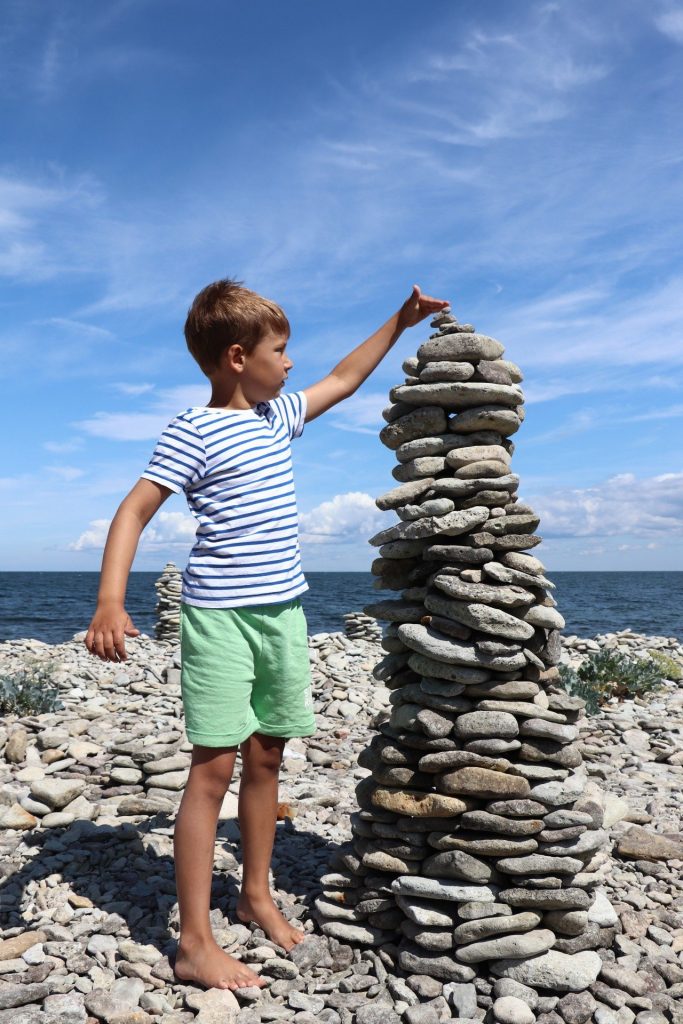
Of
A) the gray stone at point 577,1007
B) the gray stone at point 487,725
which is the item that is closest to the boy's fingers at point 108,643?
the gray stone at point 487,725

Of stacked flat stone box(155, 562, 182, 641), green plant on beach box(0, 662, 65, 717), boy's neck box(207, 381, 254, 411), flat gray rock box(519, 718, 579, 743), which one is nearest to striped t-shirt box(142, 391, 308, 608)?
boy's neck box(207, 381, 254, 411)

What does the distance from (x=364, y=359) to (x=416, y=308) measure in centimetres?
37

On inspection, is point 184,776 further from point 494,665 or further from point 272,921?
point 494,665

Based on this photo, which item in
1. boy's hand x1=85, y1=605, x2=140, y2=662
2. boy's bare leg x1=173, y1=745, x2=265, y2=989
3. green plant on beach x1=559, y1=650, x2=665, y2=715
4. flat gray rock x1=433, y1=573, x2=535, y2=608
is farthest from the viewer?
green plant on beach x1=559, y1=650, x2=665, y2=715

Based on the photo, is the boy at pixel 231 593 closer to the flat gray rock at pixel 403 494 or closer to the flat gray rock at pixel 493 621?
the flat gray rock at pixel 403 494

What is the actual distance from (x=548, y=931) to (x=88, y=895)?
2352mm

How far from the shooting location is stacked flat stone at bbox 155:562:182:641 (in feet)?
61.1

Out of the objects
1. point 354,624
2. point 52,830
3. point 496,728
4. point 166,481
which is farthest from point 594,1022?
point 354,624

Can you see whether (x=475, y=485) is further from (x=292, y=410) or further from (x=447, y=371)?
(x=292, y=410)

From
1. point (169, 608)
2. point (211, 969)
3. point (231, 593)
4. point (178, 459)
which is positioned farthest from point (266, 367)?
point (169, 608)

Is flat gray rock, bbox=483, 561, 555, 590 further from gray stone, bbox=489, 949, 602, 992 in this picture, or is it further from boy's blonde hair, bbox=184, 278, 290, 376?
gray stone, bbox=489, 949, 602, 992

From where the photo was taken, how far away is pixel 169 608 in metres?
19.0

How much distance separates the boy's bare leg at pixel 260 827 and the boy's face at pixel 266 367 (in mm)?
1612

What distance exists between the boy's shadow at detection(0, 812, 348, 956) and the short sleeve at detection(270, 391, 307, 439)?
7.95 ft
